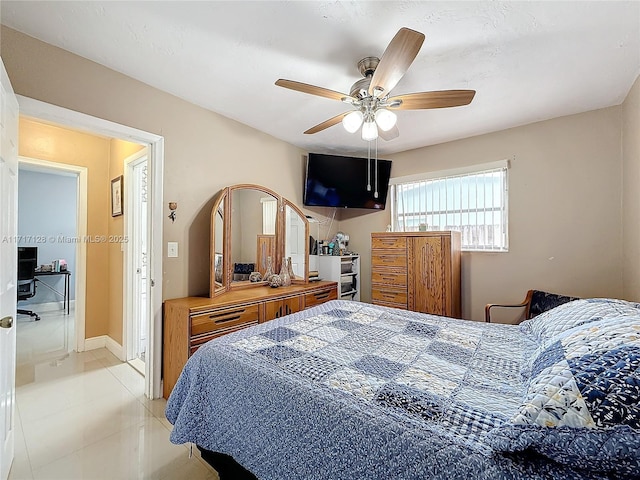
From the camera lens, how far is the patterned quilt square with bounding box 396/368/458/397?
1.06 metres

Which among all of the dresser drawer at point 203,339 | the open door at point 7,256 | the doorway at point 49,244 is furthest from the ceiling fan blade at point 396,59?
the doorway at point 49,244

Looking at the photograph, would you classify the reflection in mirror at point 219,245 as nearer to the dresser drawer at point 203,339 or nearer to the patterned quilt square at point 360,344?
the dresser drawer at point 203,339

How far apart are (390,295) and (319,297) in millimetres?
837

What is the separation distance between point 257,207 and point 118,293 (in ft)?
6.20

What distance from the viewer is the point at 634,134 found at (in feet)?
7.39

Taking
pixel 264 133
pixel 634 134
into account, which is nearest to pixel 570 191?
pixel 634 134

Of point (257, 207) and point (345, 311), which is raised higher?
point (257, 207)

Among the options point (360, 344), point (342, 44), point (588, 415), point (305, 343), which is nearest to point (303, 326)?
point (305, 343)

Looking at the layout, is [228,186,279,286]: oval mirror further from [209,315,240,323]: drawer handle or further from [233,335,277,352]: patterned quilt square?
[233,335,277,352]: patterned quilt square

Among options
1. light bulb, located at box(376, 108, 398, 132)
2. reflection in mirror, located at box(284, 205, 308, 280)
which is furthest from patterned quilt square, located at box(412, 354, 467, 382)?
reflection in mirror, located at box(284, 205, 308, 280)

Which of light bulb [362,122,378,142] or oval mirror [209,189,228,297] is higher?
light bulb [362,122,378,142]

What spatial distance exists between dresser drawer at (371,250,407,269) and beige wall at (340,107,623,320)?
75 cm

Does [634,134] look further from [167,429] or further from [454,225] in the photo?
[167,429]

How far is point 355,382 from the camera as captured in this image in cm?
112
